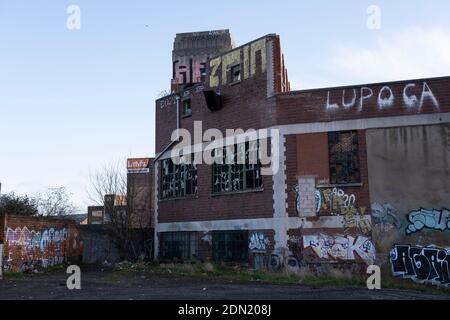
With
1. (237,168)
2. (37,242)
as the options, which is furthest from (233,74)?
(37,242)

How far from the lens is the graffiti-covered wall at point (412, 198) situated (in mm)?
16391

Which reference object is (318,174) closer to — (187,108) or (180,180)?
(180,180)

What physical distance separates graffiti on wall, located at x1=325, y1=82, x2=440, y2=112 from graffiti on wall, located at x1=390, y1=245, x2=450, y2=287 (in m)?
4.91

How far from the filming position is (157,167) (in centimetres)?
2464

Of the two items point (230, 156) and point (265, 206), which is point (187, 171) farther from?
point (265, 206)

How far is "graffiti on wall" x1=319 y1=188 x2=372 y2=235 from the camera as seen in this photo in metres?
17.2

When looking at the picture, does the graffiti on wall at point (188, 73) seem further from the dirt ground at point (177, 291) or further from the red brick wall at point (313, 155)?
the dirt ground at point (177, 291)

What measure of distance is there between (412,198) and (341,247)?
298 centimetres

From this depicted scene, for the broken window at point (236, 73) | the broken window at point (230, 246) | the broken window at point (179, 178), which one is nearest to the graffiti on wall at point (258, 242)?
the broken window at point (230, 246)

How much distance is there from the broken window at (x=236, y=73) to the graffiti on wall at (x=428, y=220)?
918 centimetres

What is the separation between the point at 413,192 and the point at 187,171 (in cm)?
1026

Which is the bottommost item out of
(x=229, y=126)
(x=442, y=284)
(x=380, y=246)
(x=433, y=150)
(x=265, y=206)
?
(x=442, y=284)

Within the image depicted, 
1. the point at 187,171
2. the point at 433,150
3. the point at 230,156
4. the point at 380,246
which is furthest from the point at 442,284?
the point at 187,171

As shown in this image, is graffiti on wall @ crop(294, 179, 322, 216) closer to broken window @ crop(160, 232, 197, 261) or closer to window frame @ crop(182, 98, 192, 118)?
broken window @ crop(160, 232, 197, 261)
